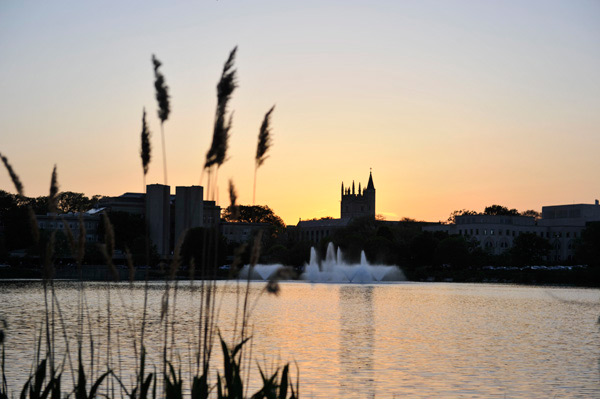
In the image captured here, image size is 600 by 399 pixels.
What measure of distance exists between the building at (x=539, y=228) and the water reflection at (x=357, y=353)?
444ft

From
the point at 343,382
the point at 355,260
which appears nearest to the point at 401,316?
the point at 343,382

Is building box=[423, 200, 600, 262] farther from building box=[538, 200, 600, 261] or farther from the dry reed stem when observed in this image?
the dry reed stem

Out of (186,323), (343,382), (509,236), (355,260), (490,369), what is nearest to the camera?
(343,382)

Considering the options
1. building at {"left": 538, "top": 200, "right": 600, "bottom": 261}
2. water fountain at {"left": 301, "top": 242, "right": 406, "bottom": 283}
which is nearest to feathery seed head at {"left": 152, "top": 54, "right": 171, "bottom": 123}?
water fountain at {"left": 301, "top": 242, "right": 406, "bottom": 283}

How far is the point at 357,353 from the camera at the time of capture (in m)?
23.5

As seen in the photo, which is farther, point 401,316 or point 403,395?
point 401,316

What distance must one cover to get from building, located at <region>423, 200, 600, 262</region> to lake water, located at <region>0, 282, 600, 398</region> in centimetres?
12977

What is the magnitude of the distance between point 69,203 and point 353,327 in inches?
5974

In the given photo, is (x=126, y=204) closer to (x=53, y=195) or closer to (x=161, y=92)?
(x=53, y=195)

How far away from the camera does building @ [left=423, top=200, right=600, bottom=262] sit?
562ft

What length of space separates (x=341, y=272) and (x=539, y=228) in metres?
82.3

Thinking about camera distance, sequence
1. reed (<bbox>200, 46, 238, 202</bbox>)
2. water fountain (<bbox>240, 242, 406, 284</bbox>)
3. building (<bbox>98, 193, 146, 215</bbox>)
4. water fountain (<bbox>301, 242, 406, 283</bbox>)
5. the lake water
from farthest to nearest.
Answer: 1. building (<bbox>98, 193, 146, 215</bbox>)
2. water fountain (<bbox>240, 242, 406, 284</bbox>)
3. water fountain (<bbox>301, 242, 406, 283</bbox>)
4. the lake water
5. reed (<bbox>200, 46, 238, 202</bbox>)

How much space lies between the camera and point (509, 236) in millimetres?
175125

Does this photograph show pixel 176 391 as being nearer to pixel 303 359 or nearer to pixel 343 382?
pixel 343 382
